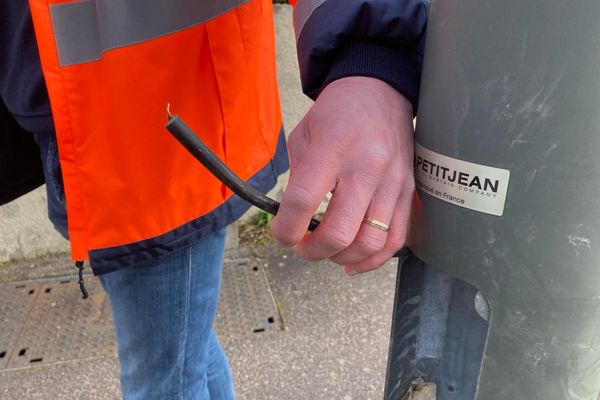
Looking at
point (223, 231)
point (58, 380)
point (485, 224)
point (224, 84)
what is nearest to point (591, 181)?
point (485, 224)

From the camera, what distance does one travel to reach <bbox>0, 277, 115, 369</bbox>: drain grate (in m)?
2.63

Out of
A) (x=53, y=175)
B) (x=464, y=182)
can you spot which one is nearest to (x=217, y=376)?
(x=53, y=175)

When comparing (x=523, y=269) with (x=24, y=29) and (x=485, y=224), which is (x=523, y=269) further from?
(x=24, y=29)

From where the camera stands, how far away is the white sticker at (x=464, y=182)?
2.46ft

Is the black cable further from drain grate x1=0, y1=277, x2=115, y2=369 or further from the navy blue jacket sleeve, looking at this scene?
drain grate x1=0, y1=277, x2=115, y2=369

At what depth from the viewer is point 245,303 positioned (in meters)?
2.92

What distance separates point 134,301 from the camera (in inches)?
53.9

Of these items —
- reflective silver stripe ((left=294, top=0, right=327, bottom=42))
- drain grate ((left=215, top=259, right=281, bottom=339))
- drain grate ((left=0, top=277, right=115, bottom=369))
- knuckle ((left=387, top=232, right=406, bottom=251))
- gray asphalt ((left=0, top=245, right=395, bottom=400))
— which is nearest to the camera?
knuckle ((left=387, top=232, right=406, bottom=251))

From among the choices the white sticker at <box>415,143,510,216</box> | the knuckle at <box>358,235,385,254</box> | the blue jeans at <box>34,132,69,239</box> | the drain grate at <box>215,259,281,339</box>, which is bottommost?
the drain grate at <box>215,259,281,339</box>

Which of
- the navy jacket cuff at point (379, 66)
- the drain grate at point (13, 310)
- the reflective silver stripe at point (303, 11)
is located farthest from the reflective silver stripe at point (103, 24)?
the drain grate at point (13, 310)

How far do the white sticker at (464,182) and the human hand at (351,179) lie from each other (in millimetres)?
27

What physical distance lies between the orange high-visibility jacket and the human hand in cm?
Result: 39

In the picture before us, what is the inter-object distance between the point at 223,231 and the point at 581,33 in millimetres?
1007

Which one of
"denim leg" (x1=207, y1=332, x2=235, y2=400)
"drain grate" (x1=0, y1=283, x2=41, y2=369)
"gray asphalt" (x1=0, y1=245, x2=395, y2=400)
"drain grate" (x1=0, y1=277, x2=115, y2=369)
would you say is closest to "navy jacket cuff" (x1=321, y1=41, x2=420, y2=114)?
"denim leg" (x1=207, y1=332, x2=235, y2=400)
